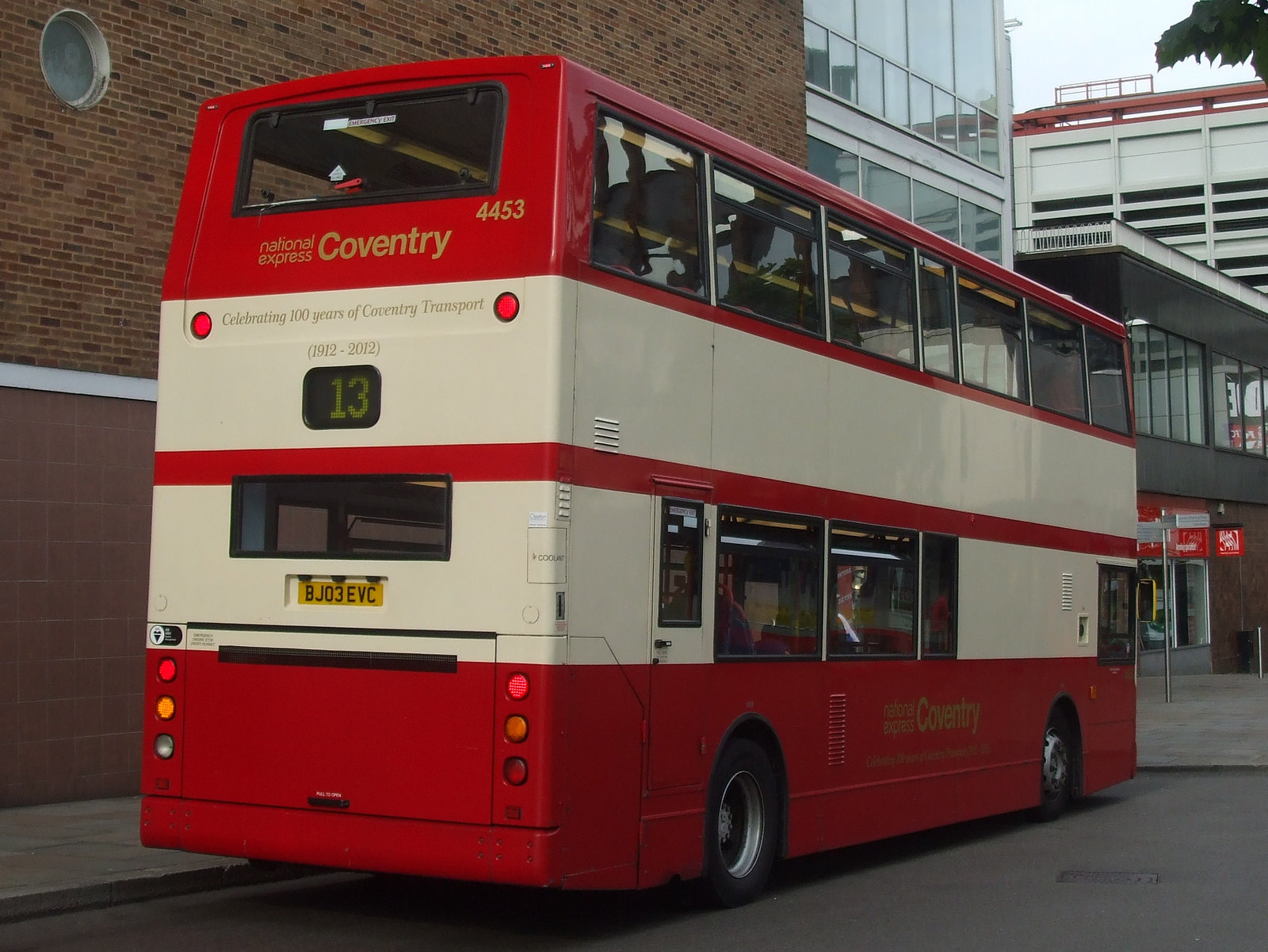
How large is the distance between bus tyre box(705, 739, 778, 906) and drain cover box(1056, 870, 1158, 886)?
2.26 meters

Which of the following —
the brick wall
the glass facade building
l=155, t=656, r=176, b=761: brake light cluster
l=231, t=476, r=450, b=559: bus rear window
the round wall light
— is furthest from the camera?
the glass facade building

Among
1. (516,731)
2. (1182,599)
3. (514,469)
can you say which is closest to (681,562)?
(514,469)

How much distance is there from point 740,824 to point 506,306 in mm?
3520

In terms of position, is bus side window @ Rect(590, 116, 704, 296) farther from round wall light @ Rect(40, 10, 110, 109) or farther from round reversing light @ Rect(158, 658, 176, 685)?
round wall light @ Rect(40, 10, 110, 109)

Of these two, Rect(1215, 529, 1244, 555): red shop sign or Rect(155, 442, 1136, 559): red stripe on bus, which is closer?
Rect(155, 442, 1136, 559): red stripe on bus

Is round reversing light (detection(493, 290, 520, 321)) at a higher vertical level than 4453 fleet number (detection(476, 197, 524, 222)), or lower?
lower

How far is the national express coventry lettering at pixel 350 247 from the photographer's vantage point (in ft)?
26.4

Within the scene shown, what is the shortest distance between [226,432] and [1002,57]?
22682mm

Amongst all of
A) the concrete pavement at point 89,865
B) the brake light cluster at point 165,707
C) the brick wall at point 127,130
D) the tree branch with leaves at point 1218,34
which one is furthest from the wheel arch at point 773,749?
the brick wall at point 127,130

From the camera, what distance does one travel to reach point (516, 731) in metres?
7.67

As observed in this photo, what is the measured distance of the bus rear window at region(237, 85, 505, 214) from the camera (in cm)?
809

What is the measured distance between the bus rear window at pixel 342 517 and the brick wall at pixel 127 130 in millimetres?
4580

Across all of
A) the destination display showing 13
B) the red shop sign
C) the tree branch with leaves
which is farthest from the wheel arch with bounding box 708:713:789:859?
the red shop sign

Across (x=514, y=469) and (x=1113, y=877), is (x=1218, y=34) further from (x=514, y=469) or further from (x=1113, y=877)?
(x=1113, y=877)
